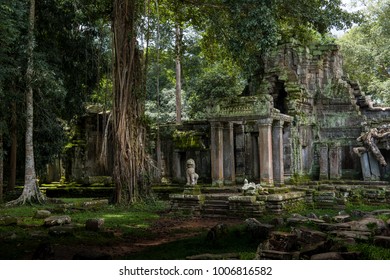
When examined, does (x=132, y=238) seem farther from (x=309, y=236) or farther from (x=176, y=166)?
(x=176, y=166)

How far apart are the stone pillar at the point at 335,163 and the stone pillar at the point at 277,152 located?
3111 millimetres

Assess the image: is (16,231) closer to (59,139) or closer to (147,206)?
(147,206)

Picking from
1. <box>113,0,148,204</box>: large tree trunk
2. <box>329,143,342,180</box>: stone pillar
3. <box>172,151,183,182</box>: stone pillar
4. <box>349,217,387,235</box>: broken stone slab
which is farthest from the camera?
<box>172,151,183,182</box>: stone pillar

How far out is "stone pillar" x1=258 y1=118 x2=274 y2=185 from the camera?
13.6 m

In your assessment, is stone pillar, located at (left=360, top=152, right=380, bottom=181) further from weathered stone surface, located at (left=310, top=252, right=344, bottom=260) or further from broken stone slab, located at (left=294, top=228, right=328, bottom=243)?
weathered stone surface, located at (left=310, top=252, right=344, bottom=260)

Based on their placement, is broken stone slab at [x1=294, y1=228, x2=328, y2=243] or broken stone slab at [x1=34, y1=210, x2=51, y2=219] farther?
broken stone slab at [x1=34, y1=210, x2=51, y2=219]

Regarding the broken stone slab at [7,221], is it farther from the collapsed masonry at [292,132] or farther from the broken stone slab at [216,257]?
the collapsed masonry at [292,132]

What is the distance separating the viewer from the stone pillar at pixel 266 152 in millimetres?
13573

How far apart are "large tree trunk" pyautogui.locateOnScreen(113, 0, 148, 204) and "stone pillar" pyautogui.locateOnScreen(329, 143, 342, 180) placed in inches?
277

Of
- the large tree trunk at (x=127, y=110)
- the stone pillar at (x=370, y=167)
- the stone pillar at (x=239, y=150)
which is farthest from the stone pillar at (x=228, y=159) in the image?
the stone pillar at (x=370, y=167)

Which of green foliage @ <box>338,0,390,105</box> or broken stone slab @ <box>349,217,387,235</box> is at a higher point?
green foliage @ <box>338,0,390,105</box>

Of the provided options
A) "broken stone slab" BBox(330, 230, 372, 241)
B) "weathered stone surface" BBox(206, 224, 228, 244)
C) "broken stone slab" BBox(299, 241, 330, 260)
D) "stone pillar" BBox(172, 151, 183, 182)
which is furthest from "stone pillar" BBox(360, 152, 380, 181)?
"broken stone slab" BBox(299, 241, 330, 260)

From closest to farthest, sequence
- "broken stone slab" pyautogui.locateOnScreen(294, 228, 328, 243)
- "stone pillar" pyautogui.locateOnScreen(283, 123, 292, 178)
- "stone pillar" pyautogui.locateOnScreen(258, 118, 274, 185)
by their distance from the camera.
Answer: "broken stone slab" pyautogui.locateOnScreen(294, 228, 328, 243)
"stone pillar" pyautogui.locateOnScreen(258, 118, 274, 185)
"stone pillar" pyautogui.locateOnScreen(283, 123, 292, 178)

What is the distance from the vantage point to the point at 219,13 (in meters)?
15.2
